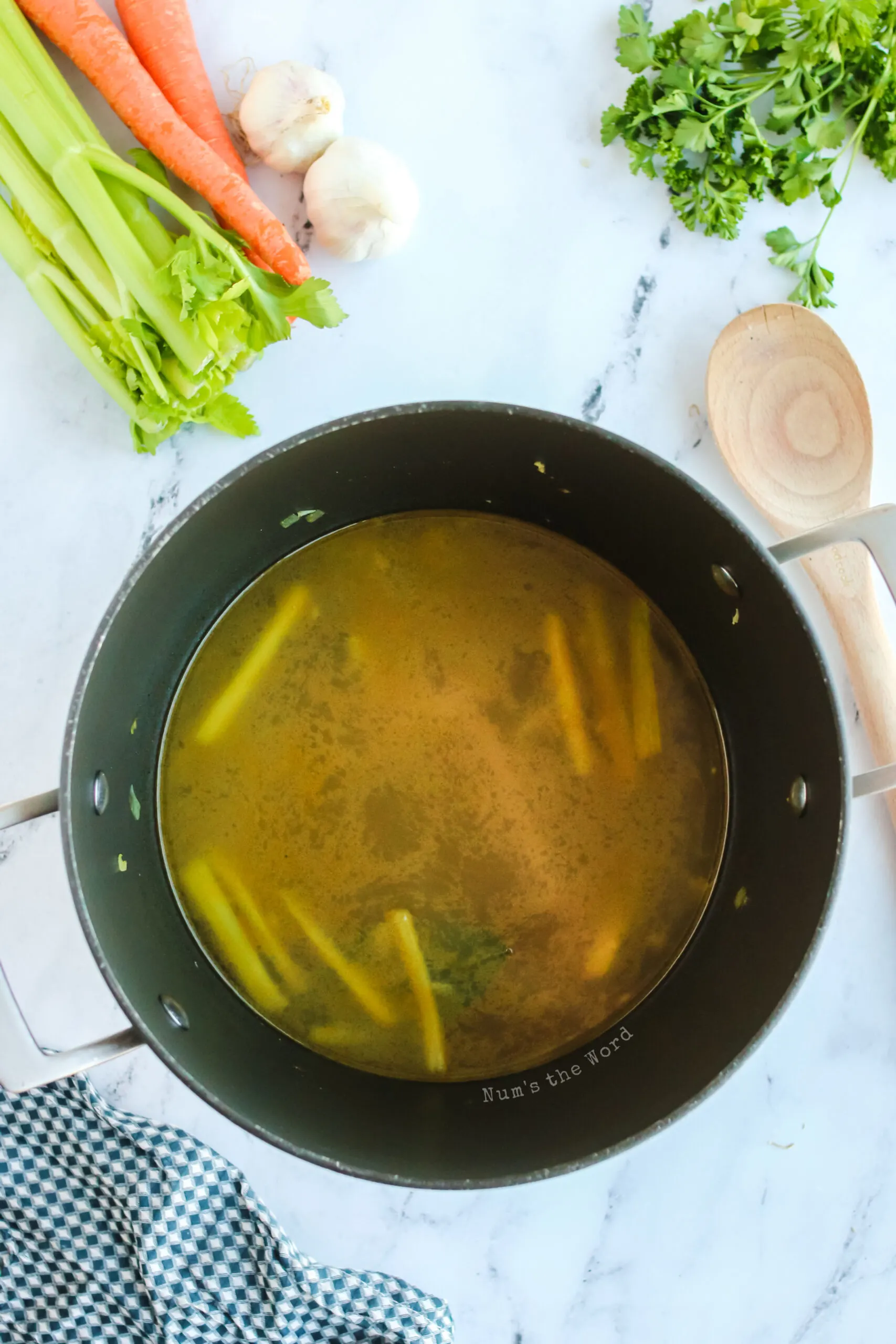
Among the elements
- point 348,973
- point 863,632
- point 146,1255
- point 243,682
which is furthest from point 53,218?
point 146,1255

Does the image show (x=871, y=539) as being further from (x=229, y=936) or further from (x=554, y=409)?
(x=229, y=936)

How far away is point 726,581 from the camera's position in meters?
0.97

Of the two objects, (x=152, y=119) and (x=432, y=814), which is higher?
(x=152, y=119)

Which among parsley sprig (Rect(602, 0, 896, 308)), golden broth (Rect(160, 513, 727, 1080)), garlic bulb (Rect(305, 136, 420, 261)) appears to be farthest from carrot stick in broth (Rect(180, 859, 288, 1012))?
parsley sprig (Rect(602, 0, 896, 308))

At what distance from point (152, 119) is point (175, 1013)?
2.84 feet

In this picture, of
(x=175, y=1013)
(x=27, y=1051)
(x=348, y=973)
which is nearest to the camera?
(x=27, y=1051)

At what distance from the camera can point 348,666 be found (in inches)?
42.5

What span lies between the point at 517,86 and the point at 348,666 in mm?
649

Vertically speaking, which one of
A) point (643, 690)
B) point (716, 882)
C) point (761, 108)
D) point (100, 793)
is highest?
point (761, 108)

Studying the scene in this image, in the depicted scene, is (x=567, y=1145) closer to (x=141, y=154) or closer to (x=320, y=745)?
(x=320, y=745)

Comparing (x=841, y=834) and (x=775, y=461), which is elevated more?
(x=775, y=461)

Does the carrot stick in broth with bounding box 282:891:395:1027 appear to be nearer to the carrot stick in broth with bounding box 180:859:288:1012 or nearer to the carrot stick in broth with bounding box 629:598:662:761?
the carrot stick in broth with bounding box 180:859:288:1012

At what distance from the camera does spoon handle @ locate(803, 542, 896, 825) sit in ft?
3.48

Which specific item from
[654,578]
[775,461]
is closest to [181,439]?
[654,578]
